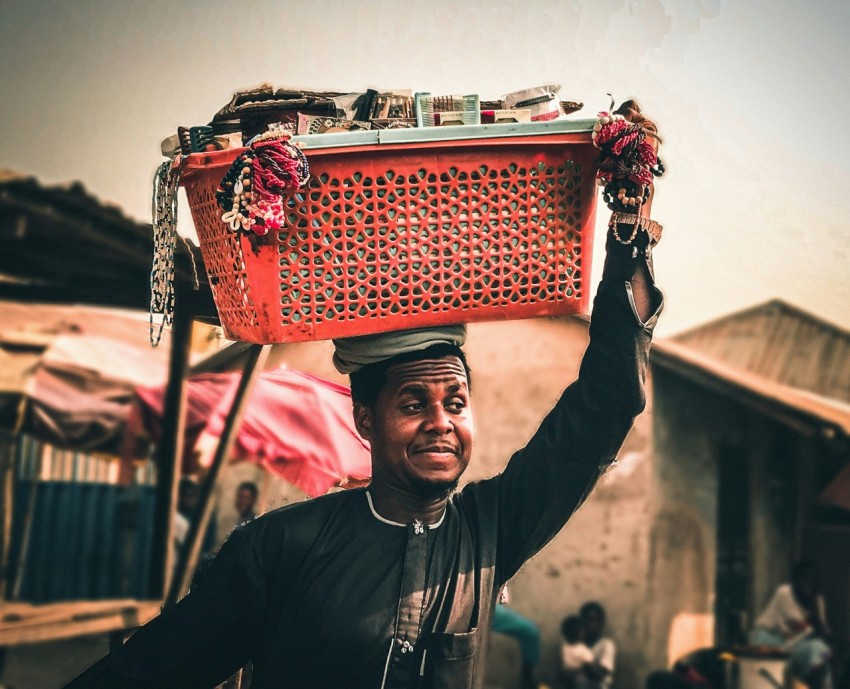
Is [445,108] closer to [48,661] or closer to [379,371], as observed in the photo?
[379,371]

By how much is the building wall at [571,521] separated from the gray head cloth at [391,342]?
28.9 feet

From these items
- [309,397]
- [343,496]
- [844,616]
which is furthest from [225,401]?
[844,616]

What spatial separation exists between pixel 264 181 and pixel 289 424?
4.28 m

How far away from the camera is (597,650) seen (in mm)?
11359

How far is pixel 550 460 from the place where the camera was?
251cm

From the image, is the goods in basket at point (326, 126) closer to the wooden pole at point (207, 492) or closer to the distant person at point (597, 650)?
the wooden pole at point (207, 492)

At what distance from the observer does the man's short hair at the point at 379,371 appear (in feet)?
8.47

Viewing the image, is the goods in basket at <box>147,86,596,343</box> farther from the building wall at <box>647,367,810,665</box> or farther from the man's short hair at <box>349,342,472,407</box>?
the building wall at <box>647,367,810,665</box>

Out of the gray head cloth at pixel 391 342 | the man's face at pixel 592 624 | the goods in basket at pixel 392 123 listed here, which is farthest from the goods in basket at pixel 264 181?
the man's face at pixel 592 624

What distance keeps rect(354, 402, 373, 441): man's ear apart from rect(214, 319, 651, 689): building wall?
8600 mm

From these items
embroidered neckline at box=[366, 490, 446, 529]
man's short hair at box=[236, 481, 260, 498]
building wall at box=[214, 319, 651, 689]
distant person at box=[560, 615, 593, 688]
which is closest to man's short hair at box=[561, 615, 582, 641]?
distant person at box=[560, 615, 593, 688]

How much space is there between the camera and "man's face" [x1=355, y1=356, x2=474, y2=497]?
2.54 m

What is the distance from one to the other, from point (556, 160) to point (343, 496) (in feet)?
3.37

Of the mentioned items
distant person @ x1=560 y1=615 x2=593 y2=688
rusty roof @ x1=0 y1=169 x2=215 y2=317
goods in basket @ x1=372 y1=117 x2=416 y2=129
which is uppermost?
rusty roof @ x1=0 y1=169 x2=215 y2=317
